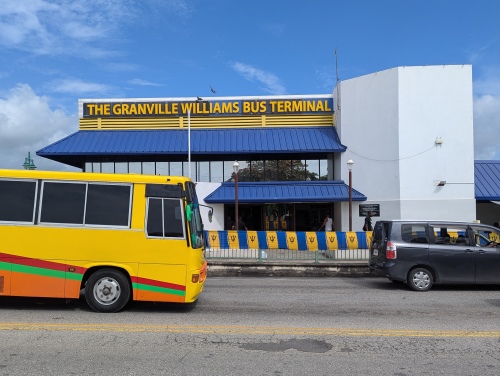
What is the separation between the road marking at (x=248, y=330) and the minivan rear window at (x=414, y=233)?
168 inches

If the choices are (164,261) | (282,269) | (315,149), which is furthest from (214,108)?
(164,261)

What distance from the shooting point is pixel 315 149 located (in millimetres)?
24047

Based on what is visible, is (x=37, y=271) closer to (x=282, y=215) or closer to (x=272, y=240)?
(x=272, y=240)

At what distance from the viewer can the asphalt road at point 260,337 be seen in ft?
16.8

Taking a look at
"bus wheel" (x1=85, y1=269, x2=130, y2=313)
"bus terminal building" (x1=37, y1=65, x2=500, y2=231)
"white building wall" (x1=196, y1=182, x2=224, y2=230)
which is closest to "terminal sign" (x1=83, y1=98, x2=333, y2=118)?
"bus terminal building" (x1=37, y1=65, x2=500, y2=231)

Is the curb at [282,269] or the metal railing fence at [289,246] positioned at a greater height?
the metal railing fence at [289,246]

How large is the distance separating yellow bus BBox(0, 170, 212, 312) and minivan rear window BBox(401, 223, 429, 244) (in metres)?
5.63

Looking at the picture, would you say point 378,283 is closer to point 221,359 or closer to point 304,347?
point 304,347

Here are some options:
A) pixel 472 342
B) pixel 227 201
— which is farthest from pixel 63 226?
pixel 227 201

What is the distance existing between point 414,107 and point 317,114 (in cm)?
565

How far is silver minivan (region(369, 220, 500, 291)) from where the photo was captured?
10.8 m

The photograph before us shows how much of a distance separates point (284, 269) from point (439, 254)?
531 cm

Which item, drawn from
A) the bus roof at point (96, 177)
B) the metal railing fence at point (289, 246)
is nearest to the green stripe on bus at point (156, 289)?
the bus roof at point (96, 177)

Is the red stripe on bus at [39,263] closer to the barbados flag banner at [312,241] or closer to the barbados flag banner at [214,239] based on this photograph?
the barbados flag banner at [214,239]
